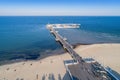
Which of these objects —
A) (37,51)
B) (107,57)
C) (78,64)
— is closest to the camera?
(78,64)

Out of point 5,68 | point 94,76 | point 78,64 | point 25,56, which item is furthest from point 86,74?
point 25,56

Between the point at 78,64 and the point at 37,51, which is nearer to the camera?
the point at 78,64

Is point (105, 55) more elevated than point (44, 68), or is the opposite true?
point (105, 55)

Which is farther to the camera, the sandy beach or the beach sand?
the beach sand

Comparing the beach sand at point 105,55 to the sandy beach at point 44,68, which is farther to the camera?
the beach sand at point 105,55

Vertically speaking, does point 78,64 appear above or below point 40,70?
above

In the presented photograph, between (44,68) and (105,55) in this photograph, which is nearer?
(44,68)

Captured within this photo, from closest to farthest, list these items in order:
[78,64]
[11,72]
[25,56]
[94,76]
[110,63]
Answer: [94,76]
[78,64]
[11,72]
[110,63]
[25,56]

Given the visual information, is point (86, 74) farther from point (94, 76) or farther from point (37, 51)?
point (37, 51)

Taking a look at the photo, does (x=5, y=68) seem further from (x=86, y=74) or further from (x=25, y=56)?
(x=86, y=74)

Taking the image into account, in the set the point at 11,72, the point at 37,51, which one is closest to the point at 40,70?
the point at 11,72
